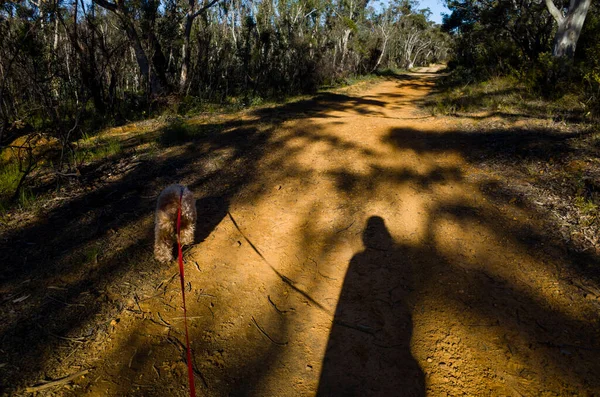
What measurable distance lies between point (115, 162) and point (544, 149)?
24.3 feet

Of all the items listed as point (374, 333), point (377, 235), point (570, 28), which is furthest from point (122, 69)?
point (570, 28)

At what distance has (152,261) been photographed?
11.5ft

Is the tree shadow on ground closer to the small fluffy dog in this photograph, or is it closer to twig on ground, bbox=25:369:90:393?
twig on ground, bbox=25:369:90:393

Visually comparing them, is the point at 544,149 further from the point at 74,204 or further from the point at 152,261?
the point at 74,204

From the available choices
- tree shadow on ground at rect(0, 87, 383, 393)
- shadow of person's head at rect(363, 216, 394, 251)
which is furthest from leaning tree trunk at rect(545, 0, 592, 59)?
shadow of person's head at rect(363, 216, 394, 251)

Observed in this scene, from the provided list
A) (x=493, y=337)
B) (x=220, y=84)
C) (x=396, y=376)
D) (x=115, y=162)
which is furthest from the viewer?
(x=220, y=84)

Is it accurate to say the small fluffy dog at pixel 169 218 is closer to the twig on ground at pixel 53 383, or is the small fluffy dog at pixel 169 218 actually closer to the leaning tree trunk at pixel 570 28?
the twig on ground at pixel 53 383

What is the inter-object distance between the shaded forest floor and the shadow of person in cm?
1

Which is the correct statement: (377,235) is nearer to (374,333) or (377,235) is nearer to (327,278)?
(327,278)

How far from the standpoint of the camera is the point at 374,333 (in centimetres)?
268

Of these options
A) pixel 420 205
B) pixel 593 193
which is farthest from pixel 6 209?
pixel 593 193

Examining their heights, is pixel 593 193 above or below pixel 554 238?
above

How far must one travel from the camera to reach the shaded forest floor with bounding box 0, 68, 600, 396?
2.36 m

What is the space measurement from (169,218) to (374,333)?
2.29 metres
